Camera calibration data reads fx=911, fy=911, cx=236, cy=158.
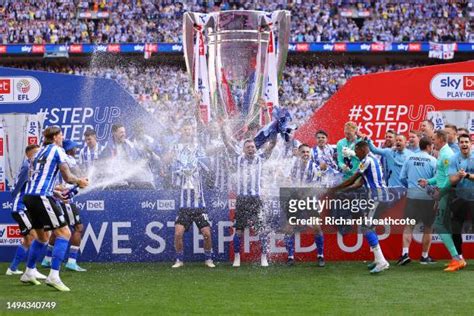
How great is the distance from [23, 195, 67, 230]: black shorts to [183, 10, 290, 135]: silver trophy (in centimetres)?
562

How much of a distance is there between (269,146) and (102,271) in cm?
319

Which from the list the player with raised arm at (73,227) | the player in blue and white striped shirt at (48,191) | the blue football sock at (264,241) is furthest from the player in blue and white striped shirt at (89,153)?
the player in blue and white striped shirt at (48,191)

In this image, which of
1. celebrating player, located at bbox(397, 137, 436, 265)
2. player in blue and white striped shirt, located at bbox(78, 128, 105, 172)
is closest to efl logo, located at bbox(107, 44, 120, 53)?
player in blue and white striped shirt, located at bbox(78, 128, 105, 172)

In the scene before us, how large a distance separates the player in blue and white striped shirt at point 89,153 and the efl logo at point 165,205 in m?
1.59

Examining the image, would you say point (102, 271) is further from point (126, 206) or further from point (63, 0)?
point (63, 0)

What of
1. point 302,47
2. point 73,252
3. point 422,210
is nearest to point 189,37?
point 73,252

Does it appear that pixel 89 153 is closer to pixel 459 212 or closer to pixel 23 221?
pixel 23 221

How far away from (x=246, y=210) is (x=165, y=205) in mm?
1264

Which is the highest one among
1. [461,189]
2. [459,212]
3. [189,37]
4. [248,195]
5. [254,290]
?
[189,37]

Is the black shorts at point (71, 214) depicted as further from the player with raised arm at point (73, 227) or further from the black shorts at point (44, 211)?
the black shorts at point (44, 211)

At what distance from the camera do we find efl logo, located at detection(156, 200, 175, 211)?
12.8 metres

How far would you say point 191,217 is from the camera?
483 inches

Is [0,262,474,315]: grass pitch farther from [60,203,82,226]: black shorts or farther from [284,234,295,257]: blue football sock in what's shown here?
[60,203,82,226]: black shorts

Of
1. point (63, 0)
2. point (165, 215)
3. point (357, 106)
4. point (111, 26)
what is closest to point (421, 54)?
point (111, 26)
